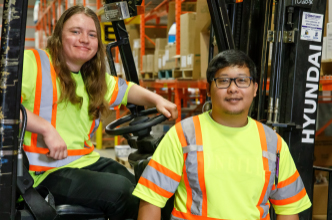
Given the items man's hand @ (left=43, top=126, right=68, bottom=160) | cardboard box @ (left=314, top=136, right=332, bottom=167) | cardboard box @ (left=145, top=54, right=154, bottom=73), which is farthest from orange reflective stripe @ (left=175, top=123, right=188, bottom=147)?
cardboard box @ (left=145, top=54, right=154, bottom=73)

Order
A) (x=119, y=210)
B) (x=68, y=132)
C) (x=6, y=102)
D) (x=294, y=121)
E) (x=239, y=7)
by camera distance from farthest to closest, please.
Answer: (x=239, y=7)
(x=294, y=121)
(x=68, y=132)
(x=119, y=210)
(x=6, y=102)

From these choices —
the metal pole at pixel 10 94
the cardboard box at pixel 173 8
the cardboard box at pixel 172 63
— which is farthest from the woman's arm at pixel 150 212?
the cardboard box at pixel 173 8

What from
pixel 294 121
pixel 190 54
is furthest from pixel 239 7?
pixel 190 54

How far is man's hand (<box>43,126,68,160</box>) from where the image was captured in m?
1.92

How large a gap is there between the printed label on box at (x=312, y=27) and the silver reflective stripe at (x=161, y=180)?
1.38 meters

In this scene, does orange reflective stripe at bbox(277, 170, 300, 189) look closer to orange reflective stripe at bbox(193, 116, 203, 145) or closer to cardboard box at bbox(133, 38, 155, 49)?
orange reflective stripe at bbox(193, 116, 203, 145)

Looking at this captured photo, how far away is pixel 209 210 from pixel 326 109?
8.16 metres

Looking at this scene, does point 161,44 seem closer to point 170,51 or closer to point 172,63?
point 170,51

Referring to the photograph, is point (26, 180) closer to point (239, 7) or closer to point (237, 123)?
point (237, 123)

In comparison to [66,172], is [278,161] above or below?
above

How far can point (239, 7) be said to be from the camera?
289 centimetres

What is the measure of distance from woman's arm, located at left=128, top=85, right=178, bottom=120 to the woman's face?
17.8 inches

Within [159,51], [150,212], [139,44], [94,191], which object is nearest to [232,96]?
[150,212]

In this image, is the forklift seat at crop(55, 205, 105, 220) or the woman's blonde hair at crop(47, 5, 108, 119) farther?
the woman's blonde hair at crop(47, 5, 108, 119)
